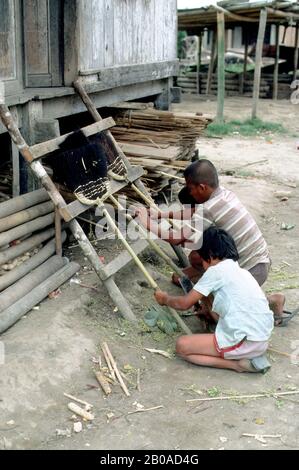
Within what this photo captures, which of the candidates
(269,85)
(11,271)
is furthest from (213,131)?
(11,271)

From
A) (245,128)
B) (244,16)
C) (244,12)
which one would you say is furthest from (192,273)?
(244,16)

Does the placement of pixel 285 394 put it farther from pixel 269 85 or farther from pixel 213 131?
pixel 269 85

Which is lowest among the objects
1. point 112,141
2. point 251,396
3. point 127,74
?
point 251,396

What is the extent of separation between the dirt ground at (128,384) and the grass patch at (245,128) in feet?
33.9

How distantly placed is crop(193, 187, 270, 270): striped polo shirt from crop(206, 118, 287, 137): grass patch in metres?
10.5

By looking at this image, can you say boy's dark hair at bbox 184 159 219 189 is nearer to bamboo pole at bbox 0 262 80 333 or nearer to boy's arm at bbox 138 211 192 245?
boy's arm at bbox 138 211 192 245

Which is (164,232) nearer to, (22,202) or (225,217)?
(225,217)

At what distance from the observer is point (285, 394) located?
431 cm

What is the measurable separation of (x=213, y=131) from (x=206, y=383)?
12282 mm

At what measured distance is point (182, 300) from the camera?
4590 mm

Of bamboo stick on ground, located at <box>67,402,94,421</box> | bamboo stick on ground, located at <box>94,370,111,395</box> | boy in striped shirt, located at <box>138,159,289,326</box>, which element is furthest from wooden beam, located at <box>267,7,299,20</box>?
bamboo stick on ground, located at <box>67,402,94,421</box>

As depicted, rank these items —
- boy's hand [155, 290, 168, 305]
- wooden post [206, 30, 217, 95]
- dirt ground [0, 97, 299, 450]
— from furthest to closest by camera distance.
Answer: wooden post [206, 30, 217, 95]
boy's hand [155, 290, 168, 305]
dirt ground [0, 97, 299, 450]

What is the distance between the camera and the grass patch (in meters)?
15.9

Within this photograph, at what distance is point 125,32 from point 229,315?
5.05 metres
